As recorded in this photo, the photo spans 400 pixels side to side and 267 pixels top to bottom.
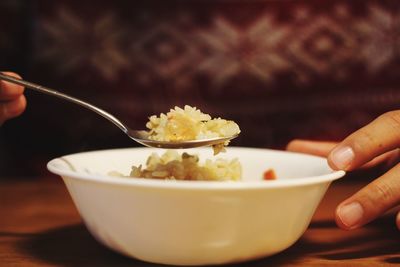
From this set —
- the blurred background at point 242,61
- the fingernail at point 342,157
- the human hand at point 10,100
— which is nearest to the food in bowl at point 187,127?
the fingernail at point 342,157

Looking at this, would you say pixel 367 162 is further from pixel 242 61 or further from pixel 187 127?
pixel 242 61

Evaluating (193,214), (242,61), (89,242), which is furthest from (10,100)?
(242,61)

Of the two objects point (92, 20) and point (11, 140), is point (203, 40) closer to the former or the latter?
point (92, 20)

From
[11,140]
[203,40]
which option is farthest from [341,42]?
[11,140]

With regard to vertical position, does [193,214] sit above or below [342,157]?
below

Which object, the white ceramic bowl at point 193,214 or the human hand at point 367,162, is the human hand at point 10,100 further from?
the human hand at point 367,162

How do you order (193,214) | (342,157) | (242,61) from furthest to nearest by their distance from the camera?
1. (242,61)
2. (342,157)
3. (193,214)

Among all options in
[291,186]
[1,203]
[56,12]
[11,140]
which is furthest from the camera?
[11,140]
